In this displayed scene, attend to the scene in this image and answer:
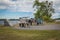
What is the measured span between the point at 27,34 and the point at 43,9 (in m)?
0.36

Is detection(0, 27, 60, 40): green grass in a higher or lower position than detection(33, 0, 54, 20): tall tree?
lower

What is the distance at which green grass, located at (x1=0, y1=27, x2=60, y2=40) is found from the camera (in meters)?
1.83

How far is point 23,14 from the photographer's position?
6.23 feet

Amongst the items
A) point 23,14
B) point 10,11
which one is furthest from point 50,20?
point 10,11

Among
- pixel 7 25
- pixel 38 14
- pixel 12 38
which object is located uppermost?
pixel 38 14

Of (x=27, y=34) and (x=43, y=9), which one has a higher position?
(x=43, y=9)

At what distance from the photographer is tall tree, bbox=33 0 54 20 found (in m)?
1.87

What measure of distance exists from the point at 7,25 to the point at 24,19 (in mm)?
217

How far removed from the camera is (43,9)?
1884 millimetres

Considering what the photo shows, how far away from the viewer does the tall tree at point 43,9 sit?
187cm

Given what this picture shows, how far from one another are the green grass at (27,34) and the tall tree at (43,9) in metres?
0.18

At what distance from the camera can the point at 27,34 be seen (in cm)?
186

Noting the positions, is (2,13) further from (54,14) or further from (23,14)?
(54,14)

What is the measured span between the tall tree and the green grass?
180 mm
